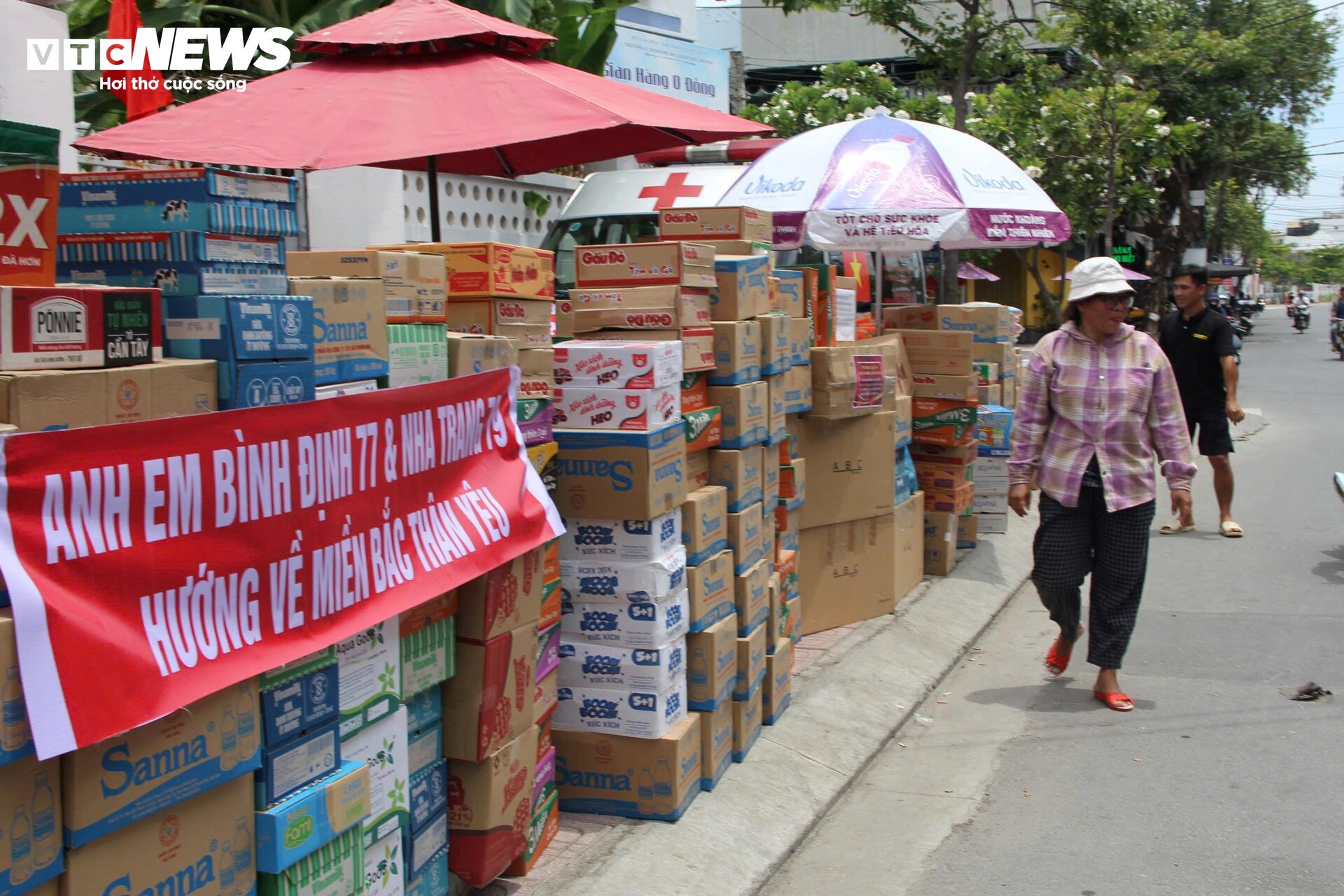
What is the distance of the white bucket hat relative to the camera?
561 cm

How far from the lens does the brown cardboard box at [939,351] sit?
8008 millimetres

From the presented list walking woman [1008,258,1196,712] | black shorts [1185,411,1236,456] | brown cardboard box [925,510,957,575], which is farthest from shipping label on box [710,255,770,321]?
black shorts [1185,411,1236,456]

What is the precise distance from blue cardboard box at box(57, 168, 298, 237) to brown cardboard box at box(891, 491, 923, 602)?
16.2 ft

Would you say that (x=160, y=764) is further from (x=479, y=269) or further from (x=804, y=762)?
(x=804, y=762)

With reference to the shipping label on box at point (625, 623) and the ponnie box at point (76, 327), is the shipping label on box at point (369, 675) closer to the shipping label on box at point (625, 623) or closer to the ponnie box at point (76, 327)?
the ponnie box at point (76, 327)

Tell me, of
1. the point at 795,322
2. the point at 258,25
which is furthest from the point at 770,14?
the point at 795,322

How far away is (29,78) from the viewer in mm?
5004

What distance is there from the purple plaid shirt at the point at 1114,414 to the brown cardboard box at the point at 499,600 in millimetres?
3022

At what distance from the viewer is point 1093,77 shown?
2180 cm

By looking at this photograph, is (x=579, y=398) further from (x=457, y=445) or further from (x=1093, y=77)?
(x=1093, y=77)

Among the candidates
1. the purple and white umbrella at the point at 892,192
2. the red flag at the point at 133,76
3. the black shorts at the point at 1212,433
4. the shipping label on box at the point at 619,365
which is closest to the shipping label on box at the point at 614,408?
the shipping label on box at the point at 619,365

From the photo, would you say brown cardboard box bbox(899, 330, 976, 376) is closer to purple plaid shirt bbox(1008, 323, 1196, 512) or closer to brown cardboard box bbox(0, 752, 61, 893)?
purple plaid shirt bbox(1008, 323, 1196, 512)


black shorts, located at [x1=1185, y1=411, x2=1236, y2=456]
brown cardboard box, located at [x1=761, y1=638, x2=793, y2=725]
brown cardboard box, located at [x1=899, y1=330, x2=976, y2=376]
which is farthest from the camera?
black shorts, located at [x1=1185, y1=411, x2=1236, y2=456]

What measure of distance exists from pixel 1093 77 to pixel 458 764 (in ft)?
69.5
